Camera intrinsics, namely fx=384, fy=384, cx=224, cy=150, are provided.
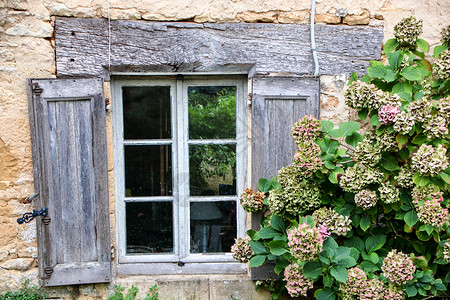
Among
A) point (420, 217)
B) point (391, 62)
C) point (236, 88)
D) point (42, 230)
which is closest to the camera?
point (420, 217)

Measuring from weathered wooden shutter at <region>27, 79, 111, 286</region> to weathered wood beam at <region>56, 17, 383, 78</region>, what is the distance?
203 mm

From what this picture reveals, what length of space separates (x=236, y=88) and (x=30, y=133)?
152 centimetres

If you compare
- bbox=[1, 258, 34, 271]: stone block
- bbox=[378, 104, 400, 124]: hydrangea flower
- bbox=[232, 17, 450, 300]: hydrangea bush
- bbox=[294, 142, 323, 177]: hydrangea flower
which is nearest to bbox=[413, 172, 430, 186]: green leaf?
bbox=[232, 17, 450, 300]: hydrangea bush

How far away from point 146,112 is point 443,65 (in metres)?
2.09

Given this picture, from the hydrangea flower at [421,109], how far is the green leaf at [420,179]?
326 mm

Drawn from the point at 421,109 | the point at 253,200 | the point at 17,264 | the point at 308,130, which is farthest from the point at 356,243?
the point at 17,264

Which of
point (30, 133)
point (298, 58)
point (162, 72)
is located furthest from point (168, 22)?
point (30, 133)

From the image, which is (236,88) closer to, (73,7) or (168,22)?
(168,22)

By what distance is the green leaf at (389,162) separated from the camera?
2.38 m

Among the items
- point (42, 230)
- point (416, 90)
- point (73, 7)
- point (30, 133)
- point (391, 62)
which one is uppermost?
point (73, 7)

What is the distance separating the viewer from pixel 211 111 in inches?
118

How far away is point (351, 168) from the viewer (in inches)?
91.2

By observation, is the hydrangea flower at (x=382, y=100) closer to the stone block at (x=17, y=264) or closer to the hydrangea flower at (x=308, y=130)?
the hydrangea flower at (x=308, y=130)

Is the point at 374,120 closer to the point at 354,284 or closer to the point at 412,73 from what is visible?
the point at 412,73
